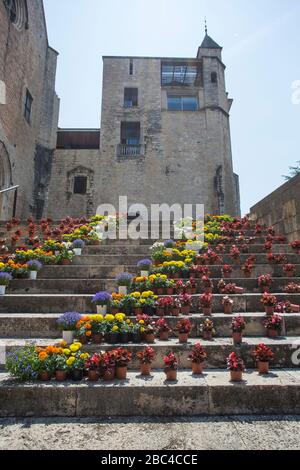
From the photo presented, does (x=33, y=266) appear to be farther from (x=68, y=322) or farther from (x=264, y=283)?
(x=264, y=283)

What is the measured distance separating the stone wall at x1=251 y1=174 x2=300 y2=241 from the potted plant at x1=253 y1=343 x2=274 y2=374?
17.8 feet

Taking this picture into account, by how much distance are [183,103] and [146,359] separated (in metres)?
22.6

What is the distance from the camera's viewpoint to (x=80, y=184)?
69.9 feet

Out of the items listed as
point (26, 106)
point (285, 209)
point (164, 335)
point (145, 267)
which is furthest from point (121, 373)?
point (26, 106)

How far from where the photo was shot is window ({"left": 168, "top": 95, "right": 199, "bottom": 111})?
23.1m

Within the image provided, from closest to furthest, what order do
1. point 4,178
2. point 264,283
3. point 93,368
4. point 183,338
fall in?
point 93,368 < point 183,338 < point 264,283 < point 4,178

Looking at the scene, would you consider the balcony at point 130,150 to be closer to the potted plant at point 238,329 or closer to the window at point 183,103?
the window at point 183,103

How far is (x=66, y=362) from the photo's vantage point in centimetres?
354

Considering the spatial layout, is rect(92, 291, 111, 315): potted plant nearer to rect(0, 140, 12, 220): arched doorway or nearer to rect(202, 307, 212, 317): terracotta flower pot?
rect(202, 307, 212, 317): terracotta flower pot

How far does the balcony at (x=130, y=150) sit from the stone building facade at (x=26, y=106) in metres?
4.36

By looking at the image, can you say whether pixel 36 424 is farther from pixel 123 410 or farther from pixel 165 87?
pixel 165 87

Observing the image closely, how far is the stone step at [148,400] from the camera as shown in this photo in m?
3.22

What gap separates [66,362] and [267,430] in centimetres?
213

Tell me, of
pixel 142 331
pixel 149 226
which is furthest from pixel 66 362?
pixel 149 226
